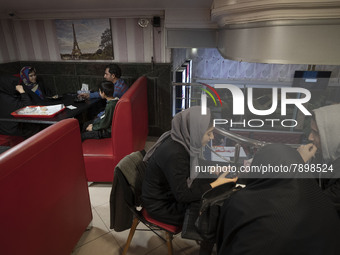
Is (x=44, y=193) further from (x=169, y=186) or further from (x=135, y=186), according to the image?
(x=169, y=186)

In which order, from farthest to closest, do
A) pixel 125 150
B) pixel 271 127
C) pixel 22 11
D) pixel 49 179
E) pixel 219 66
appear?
pixel 219 66 < pixel 22 11 < pixel 271 127 < pixel 125 150 < pixel 49 179

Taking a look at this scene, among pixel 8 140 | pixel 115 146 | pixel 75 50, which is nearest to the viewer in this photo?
pixel 115 146

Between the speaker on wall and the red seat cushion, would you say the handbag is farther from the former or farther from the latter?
the speaker on wall

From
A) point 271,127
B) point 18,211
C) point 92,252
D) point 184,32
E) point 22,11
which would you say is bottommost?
point 92,252

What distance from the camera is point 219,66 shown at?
18.1 feet

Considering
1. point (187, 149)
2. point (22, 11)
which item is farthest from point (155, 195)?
point (22, 11)

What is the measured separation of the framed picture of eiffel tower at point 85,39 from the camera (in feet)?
11.5

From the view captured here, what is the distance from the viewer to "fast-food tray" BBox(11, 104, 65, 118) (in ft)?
7.52

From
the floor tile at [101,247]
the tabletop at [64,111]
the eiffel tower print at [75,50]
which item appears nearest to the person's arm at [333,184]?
the floor tile at [101,247]

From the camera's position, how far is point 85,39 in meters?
3.58

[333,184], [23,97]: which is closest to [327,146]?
[333,184]

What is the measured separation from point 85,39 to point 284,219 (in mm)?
3830

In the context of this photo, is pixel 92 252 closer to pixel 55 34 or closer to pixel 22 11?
pixel 55 34

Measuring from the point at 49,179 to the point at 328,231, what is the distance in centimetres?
145
